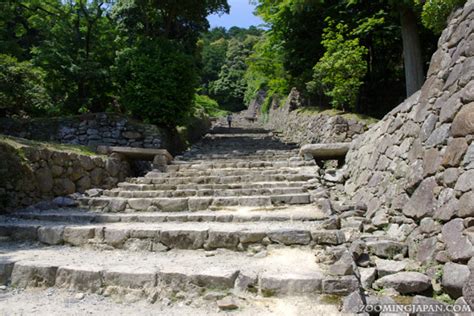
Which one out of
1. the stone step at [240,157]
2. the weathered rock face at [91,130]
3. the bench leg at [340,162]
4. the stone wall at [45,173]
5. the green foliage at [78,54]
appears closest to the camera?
the stone wall at [45,173]

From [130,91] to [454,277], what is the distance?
30.4 feet

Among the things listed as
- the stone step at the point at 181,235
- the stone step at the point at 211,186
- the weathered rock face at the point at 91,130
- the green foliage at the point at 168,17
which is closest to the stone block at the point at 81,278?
the stone step at the point at 181,235

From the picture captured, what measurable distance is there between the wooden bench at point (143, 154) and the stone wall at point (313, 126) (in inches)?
170

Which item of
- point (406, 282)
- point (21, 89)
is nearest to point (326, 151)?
point (406, 282)

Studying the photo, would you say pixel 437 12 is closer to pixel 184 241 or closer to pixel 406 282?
pixel 406 282

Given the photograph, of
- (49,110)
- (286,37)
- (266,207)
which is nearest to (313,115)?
(286,37)

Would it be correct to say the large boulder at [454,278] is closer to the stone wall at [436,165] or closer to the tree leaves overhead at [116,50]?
the stone wall at [436,165]

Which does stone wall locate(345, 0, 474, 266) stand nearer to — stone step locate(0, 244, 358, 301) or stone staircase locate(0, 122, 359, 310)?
stone staircase locate(0, 122, 359, 310)

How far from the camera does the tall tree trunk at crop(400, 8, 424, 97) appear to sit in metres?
8.34

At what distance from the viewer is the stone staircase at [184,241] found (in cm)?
319

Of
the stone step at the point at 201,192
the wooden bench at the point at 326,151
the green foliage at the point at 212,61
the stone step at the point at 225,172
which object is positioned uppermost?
the green foliage at the point at 212,61

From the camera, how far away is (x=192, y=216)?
503 cm

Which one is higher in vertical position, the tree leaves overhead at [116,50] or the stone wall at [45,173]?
the tree leaves overhead at [116,50]

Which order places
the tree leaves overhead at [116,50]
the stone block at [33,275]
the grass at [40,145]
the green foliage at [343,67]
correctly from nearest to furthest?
the stone block at [33,275] < the grass at [40,145] < the green foliage at [343,67] < the tree leaves overhead at [116,50]
